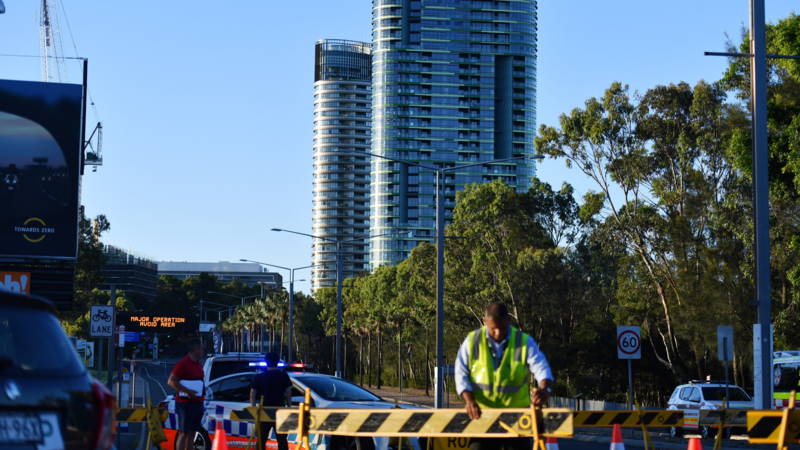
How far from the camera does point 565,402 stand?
2137 inches

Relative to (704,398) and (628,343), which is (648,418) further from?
(704,398)

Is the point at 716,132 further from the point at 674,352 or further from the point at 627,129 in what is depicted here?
the point at 674,352

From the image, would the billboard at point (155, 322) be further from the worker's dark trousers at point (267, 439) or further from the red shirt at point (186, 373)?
the red shirt at point (186, 373)

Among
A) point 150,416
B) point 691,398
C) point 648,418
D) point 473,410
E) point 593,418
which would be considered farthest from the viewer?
point 691,398

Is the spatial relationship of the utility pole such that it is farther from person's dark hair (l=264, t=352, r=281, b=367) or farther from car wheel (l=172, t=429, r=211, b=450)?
car wheel (l=172, t=429, r=211, b=450)

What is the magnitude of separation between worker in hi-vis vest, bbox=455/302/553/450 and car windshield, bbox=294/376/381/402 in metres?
7.49

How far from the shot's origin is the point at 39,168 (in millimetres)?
34562

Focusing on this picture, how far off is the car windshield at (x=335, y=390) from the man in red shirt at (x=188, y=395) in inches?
78.6

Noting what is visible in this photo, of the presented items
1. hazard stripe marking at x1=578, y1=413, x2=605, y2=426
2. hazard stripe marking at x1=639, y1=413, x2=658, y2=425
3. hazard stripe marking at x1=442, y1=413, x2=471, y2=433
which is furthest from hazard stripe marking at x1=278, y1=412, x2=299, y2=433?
hazard stripe marking at x1=639, y1=413, x2=658, y2=425

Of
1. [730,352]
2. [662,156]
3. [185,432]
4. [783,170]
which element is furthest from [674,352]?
[185,432]

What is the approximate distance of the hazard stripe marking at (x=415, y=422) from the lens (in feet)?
32.2

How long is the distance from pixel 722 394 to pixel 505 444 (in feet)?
84.1

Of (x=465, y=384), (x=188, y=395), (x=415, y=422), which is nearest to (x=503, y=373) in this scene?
(x=465, y=384)

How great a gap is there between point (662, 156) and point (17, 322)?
4795 cm
